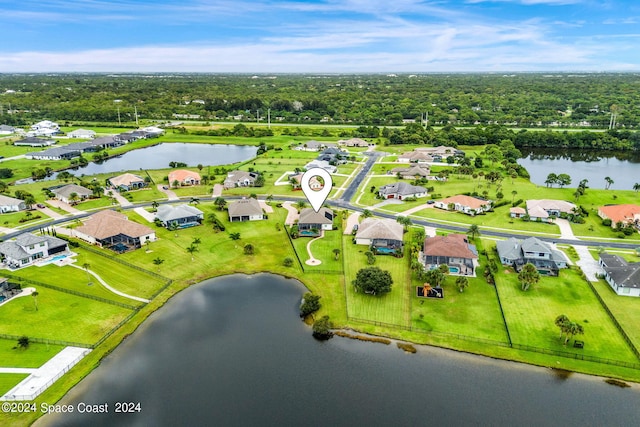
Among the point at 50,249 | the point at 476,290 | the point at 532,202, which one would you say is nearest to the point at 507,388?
the point at 476,290

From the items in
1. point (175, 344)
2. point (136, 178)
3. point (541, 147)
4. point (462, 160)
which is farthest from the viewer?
point (541, 147)

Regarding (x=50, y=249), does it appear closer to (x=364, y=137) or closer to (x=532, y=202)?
(x=532, y=202)

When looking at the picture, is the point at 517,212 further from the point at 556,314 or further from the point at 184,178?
the point at 184,178

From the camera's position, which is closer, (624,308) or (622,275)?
(624,308)

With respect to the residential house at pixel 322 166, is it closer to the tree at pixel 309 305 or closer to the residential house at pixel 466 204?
the residential house at pixel 466 204

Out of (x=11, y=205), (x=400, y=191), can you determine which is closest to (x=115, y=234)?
(x=11, y=205)

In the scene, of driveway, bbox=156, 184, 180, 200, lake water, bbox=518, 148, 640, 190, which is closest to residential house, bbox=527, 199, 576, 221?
lake water, bbox=518, 148, 640, 190

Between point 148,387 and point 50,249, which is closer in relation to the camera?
point 148,387
